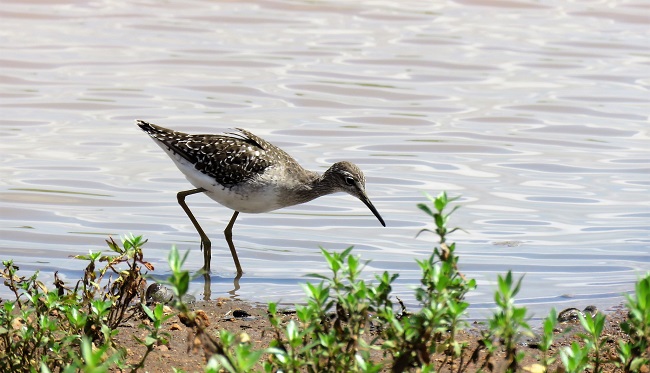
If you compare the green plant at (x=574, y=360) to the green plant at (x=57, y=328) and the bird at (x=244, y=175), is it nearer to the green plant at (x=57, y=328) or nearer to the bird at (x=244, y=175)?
the green plant at (x=57, y=328)

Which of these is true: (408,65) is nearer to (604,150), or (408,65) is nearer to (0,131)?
(604,150)

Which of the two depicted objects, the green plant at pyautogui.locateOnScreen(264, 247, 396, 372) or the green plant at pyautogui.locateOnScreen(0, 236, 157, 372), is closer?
the green plant at pyautogui.locateOnScreen(264, 247, 396, 372)

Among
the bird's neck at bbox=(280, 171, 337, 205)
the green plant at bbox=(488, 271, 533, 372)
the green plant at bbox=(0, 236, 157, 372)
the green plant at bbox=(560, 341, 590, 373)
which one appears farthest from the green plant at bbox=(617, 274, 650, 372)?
the bird's neck at bbox=(280, 171, 337, 205)

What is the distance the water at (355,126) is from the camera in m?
9.45

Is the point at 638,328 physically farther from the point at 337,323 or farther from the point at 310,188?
the point at 310,188

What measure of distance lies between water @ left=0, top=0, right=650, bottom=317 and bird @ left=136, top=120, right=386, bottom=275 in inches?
15.8

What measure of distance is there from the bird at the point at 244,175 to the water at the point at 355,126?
40 centimetres

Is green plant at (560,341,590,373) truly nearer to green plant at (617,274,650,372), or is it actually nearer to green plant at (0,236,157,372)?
green plant at (617,274,650,372)

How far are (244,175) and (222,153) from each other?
318 millimetres

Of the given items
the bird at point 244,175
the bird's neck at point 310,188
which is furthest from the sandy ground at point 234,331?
the bird's neck at point 310,188

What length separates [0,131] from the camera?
517 inches

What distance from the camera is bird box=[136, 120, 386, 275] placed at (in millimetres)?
9422

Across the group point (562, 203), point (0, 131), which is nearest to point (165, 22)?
point (0, 131)

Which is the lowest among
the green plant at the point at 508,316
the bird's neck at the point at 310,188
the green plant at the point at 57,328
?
the green plant at the point at 57,328
